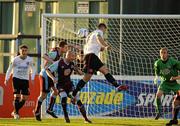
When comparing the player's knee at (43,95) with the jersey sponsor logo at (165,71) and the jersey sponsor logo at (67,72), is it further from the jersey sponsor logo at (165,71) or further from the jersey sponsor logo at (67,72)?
the jersey sponsor logo at (165,71)

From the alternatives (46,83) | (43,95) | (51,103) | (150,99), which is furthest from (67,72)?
(150,99)

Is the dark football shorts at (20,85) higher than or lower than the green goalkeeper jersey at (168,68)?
lower

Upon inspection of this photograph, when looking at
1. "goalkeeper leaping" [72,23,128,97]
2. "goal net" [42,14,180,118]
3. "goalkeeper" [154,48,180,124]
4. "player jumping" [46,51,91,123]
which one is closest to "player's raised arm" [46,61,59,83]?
"player jumping" [46,51,91,123]

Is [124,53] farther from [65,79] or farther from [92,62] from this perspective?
[65,79]

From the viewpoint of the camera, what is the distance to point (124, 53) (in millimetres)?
21219

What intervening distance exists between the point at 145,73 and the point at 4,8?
19.9ft

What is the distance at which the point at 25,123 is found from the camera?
17.3m

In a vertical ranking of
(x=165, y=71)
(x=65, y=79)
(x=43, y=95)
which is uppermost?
(x=165, y=71)

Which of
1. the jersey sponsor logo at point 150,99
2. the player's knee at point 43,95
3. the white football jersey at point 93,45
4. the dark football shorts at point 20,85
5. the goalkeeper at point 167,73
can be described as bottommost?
the jersey sponsor logo at point 150,99

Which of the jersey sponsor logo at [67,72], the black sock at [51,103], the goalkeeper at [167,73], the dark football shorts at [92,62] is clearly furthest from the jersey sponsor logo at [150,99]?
the jersey sponsor logo at [67,72]

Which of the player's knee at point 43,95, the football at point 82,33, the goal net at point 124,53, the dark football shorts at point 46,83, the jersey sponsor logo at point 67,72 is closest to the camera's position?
the jersey sponsor logo at point 67,72

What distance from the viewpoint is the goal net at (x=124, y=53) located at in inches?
806

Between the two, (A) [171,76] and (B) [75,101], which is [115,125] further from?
(A) [171,76]

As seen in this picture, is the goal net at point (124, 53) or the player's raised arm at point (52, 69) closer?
the player's raised arm at point (52, 69)
